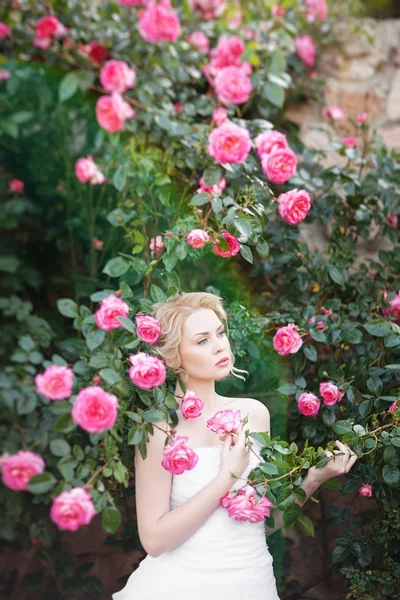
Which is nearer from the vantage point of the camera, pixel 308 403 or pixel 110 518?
pixel 110 518

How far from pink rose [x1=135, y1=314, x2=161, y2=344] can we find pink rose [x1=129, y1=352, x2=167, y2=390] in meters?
0.08

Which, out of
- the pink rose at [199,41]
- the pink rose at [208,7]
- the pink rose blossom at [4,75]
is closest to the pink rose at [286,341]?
the pink rose blossom at [4,75]

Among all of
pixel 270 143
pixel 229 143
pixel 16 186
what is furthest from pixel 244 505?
pixel 16 186

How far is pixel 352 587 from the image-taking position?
1555 mm

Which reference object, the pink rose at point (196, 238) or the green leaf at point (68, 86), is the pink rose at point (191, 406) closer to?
the pink rose at point (196, 238)

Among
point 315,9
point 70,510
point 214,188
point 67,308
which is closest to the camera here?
point 70,510

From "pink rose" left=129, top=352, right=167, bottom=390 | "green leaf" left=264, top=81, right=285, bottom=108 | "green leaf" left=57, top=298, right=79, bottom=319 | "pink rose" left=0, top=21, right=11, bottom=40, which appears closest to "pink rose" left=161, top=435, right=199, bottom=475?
"pink rose" left=129, top=352, right=167, bottom=390

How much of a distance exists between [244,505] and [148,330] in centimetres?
38

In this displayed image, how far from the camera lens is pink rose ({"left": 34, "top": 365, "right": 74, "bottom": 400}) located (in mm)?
1152

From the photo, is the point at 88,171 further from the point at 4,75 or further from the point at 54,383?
the point at 54,383

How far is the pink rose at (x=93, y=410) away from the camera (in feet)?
3.70

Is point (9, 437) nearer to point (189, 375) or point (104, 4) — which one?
point (189, 375)

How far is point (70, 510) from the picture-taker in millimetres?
1103

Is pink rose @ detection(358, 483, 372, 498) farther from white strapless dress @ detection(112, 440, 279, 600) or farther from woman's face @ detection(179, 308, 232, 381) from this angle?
woman's face @ detection(179, 308, 232, 381)
